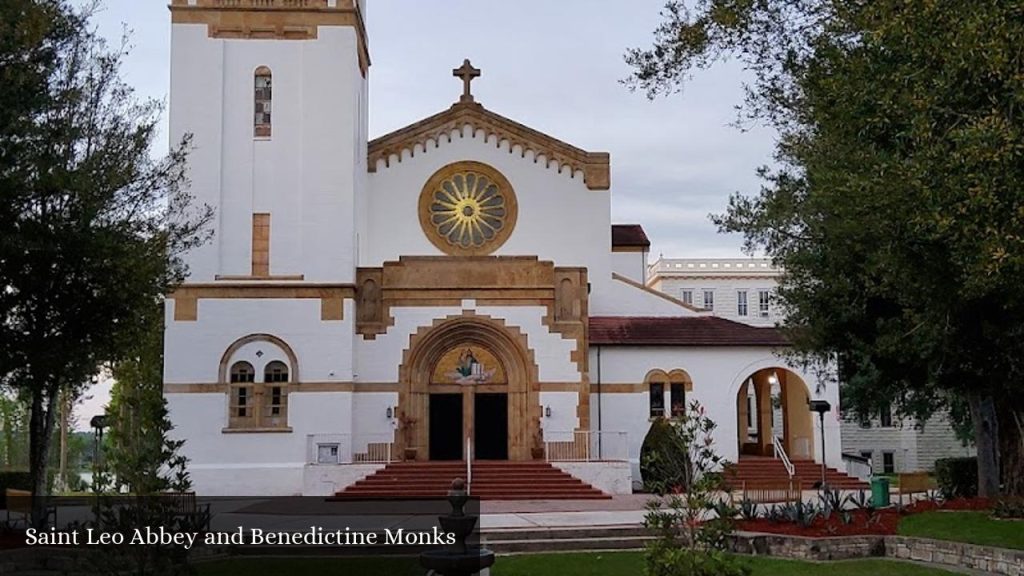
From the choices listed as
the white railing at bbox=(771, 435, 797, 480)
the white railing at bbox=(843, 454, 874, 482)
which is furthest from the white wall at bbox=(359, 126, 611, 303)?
the white railing at bbox=(843, 454, 874, 482)

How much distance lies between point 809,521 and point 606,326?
52.1 feet


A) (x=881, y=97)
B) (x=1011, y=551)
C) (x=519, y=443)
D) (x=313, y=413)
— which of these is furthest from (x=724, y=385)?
(x=881, y=97)

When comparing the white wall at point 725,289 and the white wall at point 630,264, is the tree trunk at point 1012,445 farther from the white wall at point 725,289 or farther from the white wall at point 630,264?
the white wall at point 725,289

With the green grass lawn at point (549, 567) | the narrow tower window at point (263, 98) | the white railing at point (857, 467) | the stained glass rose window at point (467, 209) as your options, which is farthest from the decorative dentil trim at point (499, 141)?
the green grass lawn at point (549, 567)

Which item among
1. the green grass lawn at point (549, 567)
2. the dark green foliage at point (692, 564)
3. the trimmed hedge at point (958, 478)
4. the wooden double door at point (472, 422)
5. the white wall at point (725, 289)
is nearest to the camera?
the dark green foliage at point (692, 564)

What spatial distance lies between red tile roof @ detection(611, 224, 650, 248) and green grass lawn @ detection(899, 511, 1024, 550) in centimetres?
2305

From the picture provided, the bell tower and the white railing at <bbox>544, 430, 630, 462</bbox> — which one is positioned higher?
the bell tower

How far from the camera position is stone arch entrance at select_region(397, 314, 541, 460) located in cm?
3088

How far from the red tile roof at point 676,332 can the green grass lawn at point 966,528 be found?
1378 centimetres

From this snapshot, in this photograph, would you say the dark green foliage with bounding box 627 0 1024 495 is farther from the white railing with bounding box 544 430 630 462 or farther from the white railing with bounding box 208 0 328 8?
the white railing with bounding box 208 0 328 8

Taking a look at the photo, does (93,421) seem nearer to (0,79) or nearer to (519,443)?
(519,443)

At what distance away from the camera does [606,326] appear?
3431 centimetres

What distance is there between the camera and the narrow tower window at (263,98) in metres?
31.6

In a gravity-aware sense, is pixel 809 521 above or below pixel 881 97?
below
